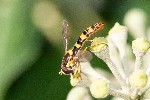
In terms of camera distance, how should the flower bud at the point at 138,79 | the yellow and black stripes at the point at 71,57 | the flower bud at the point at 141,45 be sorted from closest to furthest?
the flower bud at the point at 138,79
the flower bud at the point at 141,45
the yellow and black stripes at the point at 71,57

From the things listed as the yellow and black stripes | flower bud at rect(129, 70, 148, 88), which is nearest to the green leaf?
the yellow and black stripes

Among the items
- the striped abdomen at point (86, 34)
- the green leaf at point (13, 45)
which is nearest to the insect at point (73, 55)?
the striped abdomen at point (86, 34)

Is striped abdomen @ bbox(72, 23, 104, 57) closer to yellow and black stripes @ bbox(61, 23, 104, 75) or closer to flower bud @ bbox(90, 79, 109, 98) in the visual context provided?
yellow and black stripes @ bbox(61, 23, 104, 75)

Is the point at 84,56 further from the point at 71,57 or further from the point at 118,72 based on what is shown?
the point at 118,72

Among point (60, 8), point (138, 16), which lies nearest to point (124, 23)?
point (138, 16)

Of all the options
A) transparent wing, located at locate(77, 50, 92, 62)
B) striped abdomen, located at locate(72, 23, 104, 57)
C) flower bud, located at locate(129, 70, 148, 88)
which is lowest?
flower bud, located at locate(129, 70, 148, 88)

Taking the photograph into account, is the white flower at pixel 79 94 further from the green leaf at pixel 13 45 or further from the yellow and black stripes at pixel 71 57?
the green leaf at pixel 13 45

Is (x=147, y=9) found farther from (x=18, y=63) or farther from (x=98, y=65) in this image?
(x=18, y=63)

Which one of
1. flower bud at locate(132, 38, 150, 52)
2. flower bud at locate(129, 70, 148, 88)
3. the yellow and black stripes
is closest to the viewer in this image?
A: flower bud at locate(129, 70, 148, 88)
